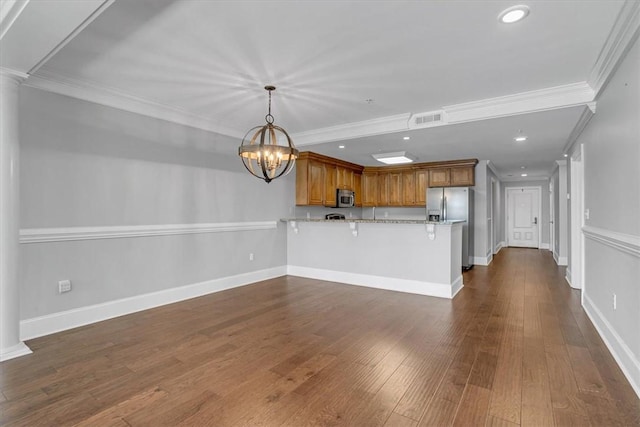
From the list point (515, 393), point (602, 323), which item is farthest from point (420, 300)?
point (515, 393)

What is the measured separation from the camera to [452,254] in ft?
14.9

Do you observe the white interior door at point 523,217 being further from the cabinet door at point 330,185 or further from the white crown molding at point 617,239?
the white crown molding at point 617,239

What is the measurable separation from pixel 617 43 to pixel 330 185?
5028mm

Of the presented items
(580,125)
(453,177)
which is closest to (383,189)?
(453,177)

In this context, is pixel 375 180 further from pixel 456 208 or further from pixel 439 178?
pixel 456 208

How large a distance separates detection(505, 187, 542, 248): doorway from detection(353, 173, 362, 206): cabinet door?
650 cm

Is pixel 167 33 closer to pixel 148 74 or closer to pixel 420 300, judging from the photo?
pixel 148 74

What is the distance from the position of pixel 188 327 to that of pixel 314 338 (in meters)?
1.38

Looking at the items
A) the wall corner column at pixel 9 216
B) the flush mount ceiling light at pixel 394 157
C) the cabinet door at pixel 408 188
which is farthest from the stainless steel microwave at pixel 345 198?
the wall corner column at pixel 9 216

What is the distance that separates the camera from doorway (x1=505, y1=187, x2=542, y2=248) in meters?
11.0

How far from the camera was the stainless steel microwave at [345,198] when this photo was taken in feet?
23.7

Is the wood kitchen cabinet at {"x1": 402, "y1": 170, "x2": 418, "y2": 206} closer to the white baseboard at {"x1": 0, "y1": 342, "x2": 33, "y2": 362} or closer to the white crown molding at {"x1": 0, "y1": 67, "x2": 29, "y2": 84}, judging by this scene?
the white crown molding at {"x1": 0, "y1": 67, "x2": 29, "y2": 84}

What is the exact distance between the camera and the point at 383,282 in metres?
5.01

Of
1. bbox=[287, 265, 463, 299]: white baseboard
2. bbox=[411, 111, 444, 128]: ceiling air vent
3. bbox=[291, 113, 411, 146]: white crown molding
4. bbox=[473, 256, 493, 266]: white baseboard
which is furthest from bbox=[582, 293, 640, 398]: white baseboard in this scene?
bbox=[473, 256, 493, 266]: white baseboard
